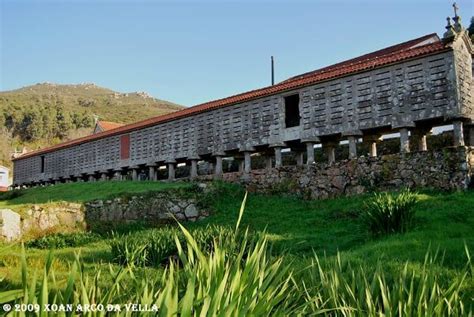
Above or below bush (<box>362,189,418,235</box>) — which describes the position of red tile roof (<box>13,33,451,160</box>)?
above

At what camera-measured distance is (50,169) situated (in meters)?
29.0

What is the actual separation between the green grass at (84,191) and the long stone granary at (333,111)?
3.72 m

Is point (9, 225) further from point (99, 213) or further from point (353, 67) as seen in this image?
point (353, 67)

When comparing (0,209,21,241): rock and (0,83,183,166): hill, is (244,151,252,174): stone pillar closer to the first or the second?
(0,209,21,241): rock

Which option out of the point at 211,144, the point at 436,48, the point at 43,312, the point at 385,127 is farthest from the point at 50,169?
the point at 43,312

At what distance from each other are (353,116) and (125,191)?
7.94m

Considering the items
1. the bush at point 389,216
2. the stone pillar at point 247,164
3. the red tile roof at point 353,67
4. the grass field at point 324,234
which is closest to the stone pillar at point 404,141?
the grass field at point 324,234

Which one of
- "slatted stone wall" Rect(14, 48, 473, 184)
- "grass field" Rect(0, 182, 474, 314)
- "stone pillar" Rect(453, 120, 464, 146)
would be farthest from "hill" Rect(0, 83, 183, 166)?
"stone pillar" Rect(453, 120, 464, 146)

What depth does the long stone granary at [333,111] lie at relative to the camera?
42.7 feet

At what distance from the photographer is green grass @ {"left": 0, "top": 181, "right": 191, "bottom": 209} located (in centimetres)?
1443

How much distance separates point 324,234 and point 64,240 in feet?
20.9

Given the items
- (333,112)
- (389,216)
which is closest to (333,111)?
(333,112)

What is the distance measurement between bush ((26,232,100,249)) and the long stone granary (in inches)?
296

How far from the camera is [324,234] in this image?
31.5 feet
